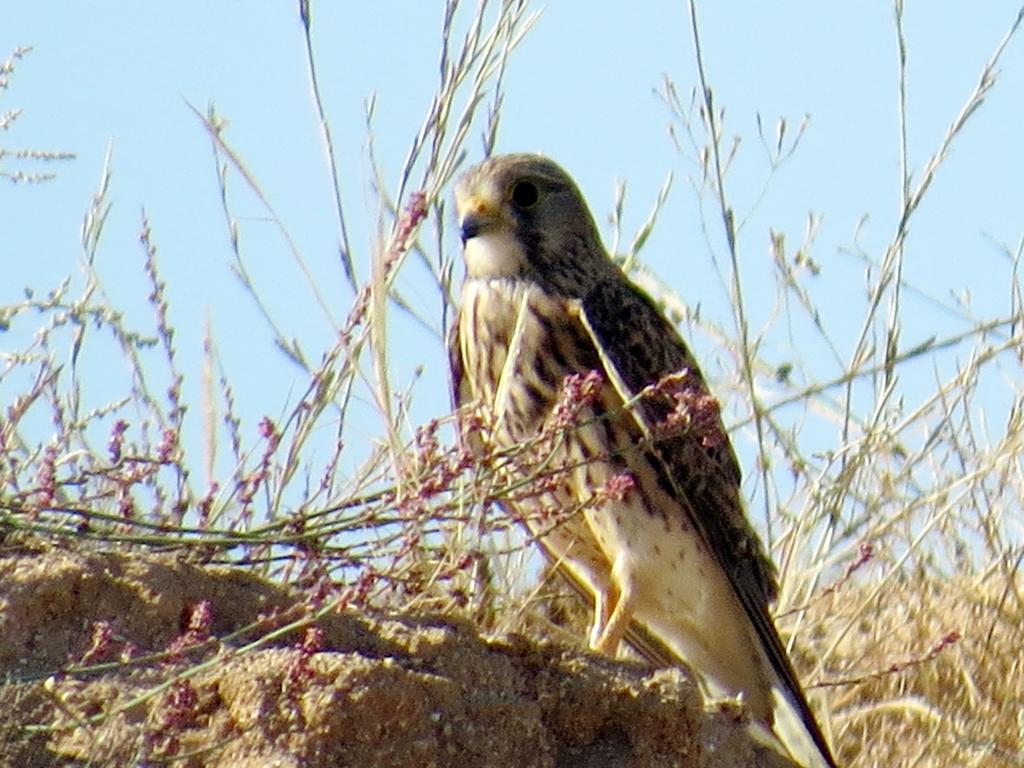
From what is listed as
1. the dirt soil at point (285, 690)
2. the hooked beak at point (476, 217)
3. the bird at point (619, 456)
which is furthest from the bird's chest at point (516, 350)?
the dirt soil at point (285, 690)

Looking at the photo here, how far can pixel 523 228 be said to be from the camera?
15.8 feet

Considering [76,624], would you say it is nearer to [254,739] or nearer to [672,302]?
[254,739]

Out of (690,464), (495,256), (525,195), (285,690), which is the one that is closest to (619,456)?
(690,464)

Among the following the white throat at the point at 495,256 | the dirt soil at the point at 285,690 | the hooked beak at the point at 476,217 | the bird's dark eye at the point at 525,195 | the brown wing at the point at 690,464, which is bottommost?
the dirt soil at the point at 285,690

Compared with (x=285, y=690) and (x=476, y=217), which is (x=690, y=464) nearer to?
(x=476, y=217)

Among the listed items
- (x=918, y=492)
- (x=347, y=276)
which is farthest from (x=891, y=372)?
(x=347, y=276)

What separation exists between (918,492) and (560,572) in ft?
2.73

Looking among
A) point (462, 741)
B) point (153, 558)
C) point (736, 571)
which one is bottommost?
point (462, 741)

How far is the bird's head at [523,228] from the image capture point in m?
4.75

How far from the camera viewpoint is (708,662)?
4.60 m

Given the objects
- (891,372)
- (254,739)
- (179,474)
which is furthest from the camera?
(891,372)

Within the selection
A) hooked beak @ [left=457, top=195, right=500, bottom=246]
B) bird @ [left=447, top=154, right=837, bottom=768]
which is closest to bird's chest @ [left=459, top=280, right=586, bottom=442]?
bird @ [left=447, top=154, right=837, bottom=768]

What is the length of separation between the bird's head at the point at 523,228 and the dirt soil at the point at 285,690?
172 cm

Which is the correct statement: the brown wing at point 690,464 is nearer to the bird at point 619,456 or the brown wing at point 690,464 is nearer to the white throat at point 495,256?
the bird at point 619,456
